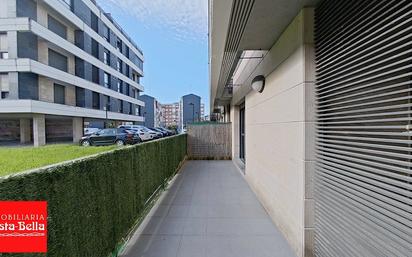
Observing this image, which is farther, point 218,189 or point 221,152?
point 221,152

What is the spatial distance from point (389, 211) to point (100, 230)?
2759 mm

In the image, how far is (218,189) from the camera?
7148 millimetres

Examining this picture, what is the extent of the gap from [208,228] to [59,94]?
24.4 m

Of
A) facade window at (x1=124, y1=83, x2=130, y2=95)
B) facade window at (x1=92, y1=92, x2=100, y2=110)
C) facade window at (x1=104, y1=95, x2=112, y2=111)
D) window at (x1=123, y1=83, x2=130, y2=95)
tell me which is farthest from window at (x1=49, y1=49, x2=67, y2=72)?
facade window at (x1=124, y1=83, x2=130, y2=95)

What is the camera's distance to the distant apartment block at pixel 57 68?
19.3 m

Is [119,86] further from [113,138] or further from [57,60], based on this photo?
[113,138]

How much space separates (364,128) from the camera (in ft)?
7.24

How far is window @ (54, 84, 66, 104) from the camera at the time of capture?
23.5m

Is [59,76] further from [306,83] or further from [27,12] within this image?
[306,83]

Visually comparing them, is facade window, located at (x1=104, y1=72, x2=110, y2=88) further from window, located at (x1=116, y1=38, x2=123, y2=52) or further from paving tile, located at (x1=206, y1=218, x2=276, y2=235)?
paving tile, located at (x1=206, y1=218, x2=276, y2=235)

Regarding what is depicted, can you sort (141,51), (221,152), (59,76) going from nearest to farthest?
(221,152) < (59,76) < (141,51)

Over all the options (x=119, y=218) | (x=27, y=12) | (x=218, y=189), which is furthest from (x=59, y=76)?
(x=119, y=218)

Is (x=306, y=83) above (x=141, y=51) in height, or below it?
below

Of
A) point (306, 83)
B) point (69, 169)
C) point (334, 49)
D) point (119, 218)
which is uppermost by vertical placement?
point (334, 49)
